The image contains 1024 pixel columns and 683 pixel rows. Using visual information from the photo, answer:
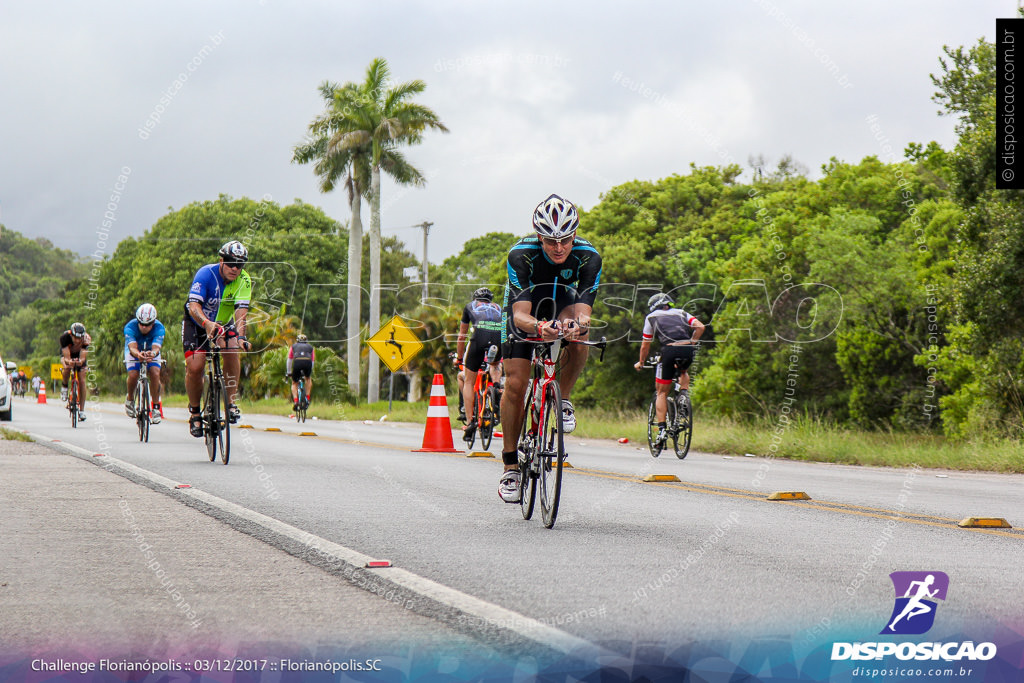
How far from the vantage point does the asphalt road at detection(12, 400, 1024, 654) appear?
438cm

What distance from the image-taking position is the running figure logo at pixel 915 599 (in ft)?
13.7

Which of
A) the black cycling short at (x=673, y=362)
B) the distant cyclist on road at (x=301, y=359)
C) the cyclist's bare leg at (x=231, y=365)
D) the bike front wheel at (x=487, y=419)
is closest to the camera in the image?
the cyclist's bare leg at (x=231, y=365)

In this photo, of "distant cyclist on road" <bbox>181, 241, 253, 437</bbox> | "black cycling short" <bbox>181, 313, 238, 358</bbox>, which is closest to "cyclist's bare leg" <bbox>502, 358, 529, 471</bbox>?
"distant cyclist on road" <bbox>181, 241, 253, 437</bbox>

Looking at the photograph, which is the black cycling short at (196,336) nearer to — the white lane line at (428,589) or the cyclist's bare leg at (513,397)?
the white lane line at (428,589)

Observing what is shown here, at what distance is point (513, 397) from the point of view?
23.3 feet

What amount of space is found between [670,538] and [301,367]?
21942 millimetres

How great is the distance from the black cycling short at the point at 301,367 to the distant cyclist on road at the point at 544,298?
68.0 feet

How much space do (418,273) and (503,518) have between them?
72.2m

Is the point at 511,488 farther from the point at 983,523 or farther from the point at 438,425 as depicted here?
the point at 438,425

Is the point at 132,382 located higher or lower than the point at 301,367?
lower

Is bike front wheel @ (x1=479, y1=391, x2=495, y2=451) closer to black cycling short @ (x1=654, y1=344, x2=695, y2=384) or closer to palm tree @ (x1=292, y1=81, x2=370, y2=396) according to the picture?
black cycling short @ (x1=654, y1=344, x2=695, y2=384)

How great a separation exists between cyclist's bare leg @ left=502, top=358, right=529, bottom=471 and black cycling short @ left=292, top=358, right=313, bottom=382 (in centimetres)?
2083

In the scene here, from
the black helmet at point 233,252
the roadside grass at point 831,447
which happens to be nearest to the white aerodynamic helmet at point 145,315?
the black helmet at point 233,252

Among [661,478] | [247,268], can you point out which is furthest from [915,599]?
[247,268]
